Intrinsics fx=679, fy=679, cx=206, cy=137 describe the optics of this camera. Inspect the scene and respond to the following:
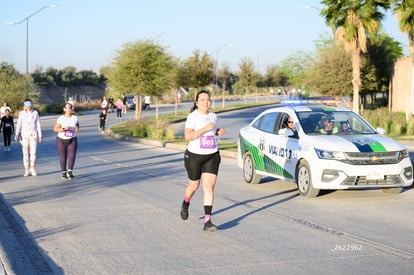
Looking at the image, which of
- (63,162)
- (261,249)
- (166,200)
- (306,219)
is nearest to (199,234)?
(261,249)

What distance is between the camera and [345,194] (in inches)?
477

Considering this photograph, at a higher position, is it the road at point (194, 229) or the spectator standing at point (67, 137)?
the spectator standing at point (67, 137)

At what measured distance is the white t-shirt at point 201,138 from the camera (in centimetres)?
866

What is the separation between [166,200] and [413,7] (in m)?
23.1

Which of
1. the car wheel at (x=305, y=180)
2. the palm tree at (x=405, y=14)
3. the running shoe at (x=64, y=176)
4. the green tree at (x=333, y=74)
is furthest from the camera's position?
the green tree at (x=333, y=74)

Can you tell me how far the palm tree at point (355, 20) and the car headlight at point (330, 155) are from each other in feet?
66.8

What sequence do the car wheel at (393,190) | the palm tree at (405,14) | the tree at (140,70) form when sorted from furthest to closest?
1. the tree at (140,70)
2. the palm tree at (405,14)
3. the car wheel at (393,190)

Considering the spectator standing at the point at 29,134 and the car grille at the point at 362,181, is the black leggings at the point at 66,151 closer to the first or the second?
the spectator standing at the point at 29,134

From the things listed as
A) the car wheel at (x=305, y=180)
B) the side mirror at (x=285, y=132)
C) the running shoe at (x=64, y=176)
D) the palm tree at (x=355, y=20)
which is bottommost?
the running shoe at (x=64, y=176)

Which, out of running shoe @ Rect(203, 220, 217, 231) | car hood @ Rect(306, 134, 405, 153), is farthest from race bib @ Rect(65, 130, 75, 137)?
running shoe @ Rect(203, 220, 217, 231)

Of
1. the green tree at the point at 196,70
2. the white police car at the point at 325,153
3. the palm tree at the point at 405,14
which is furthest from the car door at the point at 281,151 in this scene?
the green tree at the point at 196,70

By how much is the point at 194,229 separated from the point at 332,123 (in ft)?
14.8

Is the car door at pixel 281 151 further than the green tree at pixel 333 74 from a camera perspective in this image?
No

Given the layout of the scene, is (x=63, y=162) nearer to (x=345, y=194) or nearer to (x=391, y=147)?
(x=345, y=194)
